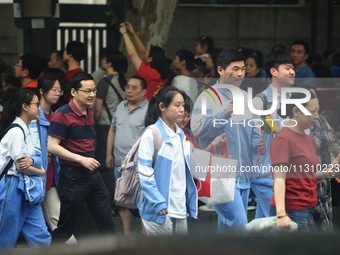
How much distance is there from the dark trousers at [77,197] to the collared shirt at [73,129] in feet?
0.37

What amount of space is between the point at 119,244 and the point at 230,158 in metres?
5.68

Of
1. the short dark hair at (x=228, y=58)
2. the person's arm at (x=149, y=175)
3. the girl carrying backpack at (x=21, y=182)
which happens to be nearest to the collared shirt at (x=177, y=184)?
the person's arm at (x=149, y=175)

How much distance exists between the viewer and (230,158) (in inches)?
351

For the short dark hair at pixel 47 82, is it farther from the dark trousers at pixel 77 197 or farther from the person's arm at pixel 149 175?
the person's arm at pixel 149 175

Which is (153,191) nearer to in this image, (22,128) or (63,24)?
(22,128)

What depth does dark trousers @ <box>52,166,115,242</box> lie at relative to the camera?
9.31m

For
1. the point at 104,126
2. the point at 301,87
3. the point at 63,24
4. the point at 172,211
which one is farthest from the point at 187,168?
the point at 63,24

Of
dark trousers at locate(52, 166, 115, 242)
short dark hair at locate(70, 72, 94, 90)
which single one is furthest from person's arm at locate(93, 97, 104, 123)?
dark trousers at locate(52, 166, 115, 242)

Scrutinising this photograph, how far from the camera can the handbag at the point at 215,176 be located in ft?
28.9

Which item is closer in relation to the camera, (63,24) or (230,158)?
(230,158)

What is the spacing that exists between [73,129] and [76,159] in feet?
0.95

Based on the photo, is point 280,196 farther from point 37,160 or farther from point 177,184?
point 37,160

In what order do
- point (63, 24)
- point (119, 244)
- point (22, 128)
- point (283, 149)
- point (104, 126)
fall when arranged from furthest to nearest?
1. point (63, 24)
2. point (104, 126)
3. point (22, 128)
4. point (283, 149)
5. point (119, 244)

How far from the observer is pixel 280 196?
317 inches
